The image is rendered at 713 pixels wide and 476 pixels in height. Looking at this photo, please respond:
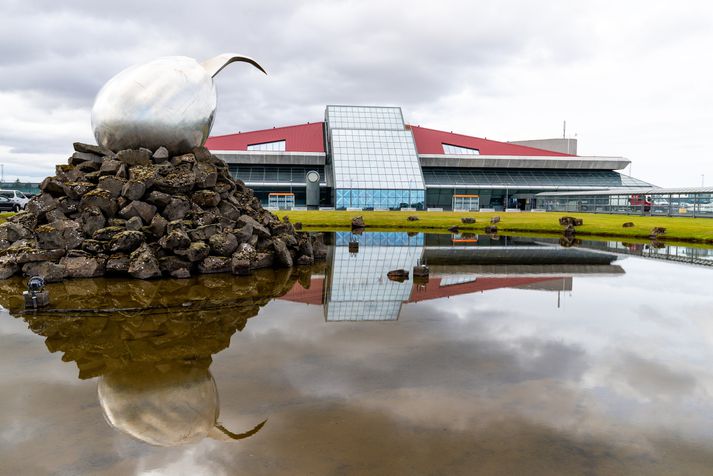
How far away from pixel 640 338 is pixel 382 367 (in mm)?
5520

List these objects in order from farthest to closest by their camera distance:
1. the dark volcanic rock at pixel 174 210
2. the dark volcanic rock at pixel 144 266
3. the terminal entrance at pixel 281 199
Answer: the terminal entrance at pixel 281 199
the dark volcanic rock at pixel 174 210
the dark volcanic rock at pixel 144 266

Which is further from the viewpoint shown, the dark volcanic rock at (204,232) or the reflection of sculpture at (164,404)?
the dark volcanic rock at (204,232)

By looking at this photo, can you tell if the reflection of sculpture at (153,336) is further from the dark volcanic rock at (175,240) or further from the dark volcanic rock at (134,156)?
the dark volcanic rock at (134,156)

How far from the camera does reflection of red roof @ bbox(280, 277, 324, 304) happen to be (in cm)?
1373

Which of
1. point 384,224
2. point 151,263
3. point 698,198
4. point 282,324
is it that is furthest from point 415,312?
point 698,198

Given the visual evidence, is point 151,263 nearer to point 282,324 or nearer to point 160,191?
point 160,191

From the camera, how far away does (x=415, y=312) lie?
12.4 meters

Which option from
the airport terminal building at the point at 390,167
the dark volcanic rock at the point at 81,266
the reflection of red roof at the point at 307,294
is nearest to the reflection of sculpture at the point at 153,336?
the reflection of red roof at the point at 307,294

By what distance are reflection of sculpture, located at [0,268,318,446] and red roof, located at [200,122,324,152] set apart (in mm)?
64421

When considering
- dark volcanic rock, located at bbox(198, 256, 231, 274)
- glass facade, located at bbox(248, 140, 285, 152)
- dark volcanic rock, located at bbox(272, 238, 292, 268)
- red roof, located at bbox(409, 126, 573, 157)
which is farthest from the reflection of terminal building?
red roof, located at bbox(409, 126, 573, 157)

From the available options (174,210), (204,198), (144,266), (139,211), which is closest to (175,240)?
(144,266)

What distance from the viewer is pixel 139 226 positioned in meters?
17.2

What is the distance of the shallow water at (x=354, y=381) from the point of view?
Result: 5.68 meters

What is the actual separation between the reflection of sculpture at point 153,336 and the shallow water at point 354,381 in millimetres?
44
